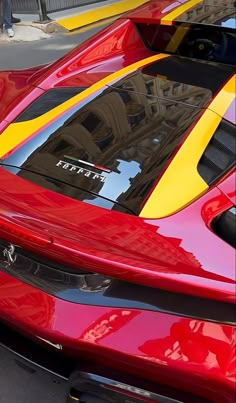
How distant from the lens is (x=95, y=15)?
9.04 m

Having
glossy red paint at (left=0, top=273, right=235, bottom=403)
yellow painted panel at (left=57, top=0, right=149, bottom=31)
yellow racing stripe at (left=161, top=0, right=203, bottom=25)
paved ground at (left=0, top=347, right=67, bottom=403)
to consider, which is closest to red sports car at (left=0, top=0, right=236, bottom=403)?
glossy red paint at (left=0, top=273, right=235, bottom=403)

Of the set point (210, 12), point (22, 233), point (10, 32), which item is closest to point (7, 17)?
point (10, 32)

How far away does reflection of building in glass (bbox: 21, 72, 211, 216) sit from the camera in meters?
1.88

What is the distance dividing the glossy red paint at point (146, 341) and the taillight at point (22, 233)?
0.23m

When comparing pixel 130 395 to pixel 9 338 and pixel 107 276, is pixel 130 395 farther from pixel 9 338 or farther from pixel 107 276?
pixel 9 338

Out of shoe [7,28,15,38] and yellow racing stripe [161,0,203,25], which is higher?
shoe [7,28,15,38]

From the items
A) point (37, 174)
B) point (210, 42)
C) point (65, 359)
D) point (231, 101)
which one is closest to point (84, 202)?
point (37, 174)

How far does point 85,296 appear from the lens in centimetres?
171

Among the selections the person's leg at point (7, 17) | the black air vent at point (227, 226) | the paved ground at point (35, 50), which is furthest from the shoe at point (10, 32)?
the black air vent at point (227, 226)

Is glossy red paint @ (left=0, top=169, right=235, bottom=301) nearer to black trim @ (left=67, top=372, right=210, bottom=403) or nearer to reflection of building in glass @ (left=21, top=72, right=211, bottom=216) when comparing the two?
Answer: reflection of building in glass @ (left=21, top=72, right=211, bottom=216)

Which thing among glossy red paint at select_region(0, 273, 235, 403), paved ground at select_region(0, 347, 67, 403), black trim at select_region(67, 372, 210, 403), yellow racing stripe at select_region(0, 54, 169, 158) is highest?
yellow racing stripe at select_region(0, 54, 169, 158)

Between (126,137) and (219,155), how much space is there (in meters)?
0.40

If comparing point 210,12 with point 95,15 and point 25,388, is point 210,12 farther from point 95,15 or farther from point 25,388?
point 95,15

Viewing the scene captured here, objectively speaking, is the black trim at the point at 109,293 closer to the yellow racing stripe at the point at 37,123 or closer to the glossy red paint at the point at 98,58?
the yellow racing stripe at the point at 37,123
